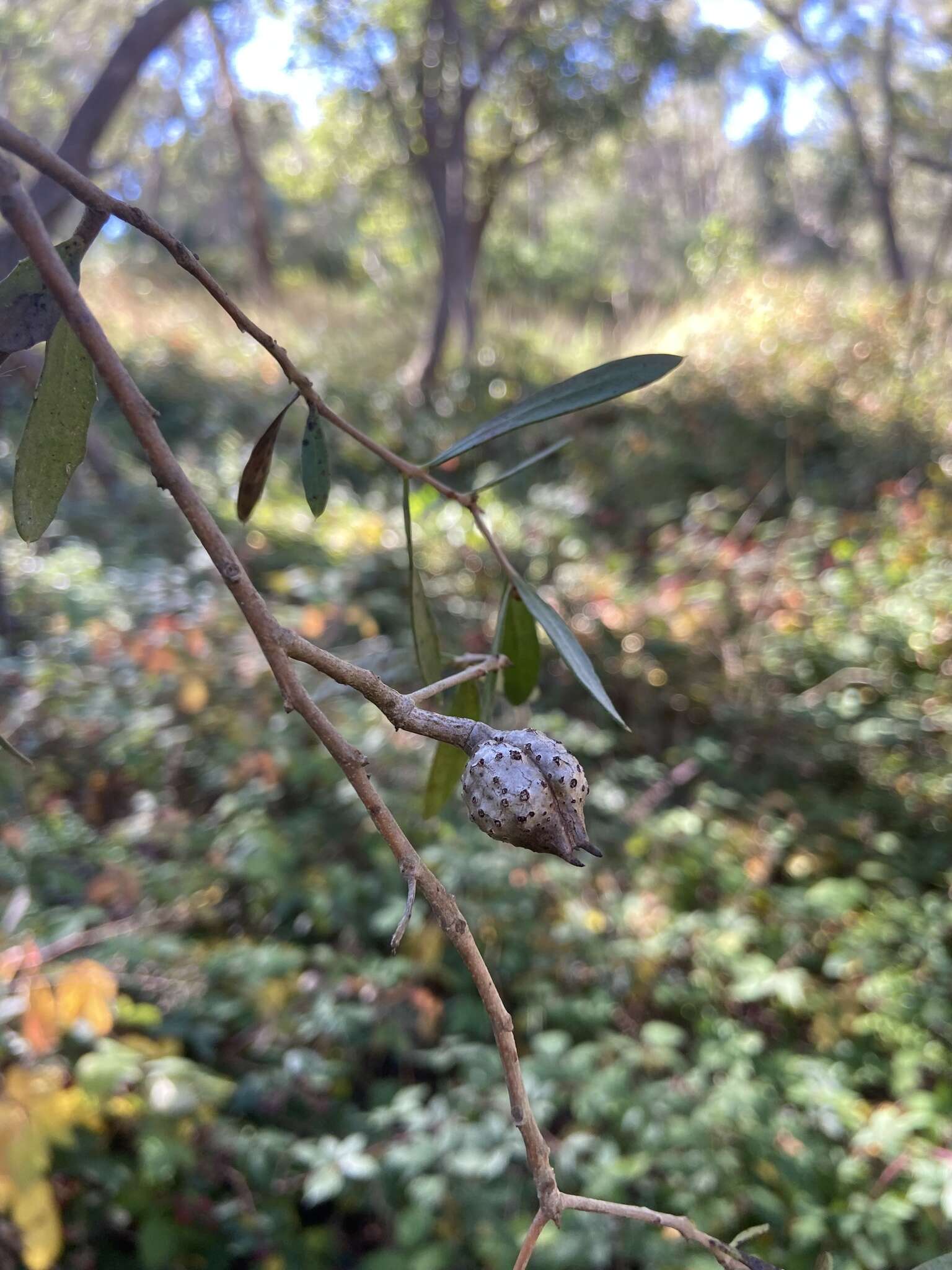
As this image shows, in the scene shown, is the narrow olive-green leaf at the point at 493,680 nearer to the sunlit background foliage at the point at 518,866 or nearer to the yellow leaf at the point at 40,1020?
the sunlit background foliage at the point at 518,866

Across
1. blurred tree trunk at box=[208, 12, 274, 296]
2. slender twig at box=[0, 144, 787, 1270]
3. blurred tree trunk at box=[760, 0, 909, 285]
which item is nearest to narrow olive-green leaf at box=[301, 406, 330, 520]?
slender twig at box=[0, 144, 787, 1270]

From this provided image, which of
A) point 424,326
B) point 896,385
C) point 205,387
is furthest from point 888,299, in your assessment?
point 205,387

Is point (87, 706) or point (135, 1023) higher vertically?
point (87, 706)

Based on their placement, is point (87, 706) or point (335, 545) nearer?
point (87, 706)

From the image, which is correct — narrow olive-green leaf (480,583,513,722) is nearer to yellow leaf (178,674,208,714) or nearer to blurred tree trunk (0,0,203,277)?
yellow leaf (178,674,208,714)

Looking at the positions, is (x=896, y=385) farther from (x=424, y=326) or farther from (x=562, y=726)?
(x=424, y=326)

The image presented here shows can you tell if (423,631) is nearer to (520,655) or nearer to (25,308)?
(520,655)
